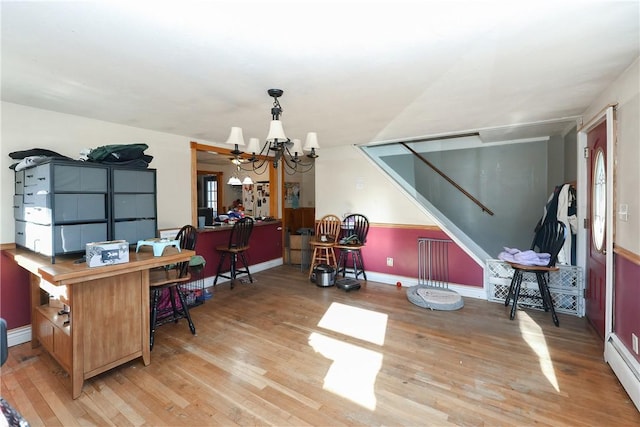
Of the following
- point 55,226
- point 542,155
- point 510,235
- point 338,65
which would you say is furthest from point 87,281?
point 542,155

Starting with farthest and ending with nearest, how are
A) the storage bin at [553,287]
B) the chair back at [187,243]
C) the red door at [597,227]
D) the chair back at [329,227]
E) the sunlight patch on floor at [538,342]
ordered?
the chair back at [329,227], the storage bin at [553,287], the chair back at [187,243], the red door at [597,227], the sunlight patch on floor at [538,342]

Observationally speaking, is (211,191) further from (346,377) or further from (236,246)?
(346,377)

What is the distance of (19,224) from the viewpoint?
2498mm

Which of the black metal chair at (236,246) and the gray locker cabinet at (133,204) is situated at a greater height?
the gray locker cabinet at (133,204)

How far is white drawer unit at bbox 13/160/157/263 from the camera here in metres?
2.04

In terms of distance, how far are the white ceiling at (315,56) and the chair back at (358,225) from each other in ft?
6.49

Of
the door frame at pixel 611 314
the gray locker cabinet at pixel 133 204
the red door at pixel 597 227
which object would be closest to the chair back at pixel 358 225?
the red door at pixel 597 227

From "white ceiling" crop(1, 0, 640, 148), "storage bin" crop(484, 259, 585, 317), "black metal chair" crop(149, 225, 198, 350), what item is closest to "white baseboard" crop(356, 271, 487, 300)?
"storage bin" crop(484, 259, 585, 317)

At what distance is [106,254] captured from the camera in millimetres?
1881

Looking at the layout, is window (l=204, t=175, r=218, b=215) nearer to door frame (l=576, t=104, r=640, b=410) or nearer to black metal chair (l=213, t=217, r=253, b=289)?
black metal chair (l=213, t=217, r=253, b=289)

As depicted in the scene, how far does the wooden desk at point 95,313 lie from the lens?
1.81 m

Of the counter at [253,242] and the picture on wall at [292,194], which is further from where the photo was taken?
the picture on wall at [292,194]

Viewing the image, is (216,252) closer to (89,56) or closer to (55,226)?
(55,226)

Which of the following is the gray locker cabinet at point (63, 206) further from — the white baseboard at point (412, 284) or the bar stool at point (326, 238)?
the white baseboard at point (412, 284)
